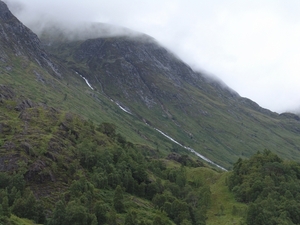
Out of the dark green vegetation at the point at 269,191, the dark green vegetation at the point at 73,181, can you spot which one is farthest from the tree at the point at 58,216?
the dark green vegetation at the point at 269,191

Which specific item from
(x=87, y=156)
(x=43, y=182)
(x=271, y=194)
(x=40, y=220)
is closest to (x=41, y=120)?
(x=87, y=156)

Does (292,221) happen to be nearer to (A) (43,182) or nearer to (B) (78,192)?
(B) (78,192)

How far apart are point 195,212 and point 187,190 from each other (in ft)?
109

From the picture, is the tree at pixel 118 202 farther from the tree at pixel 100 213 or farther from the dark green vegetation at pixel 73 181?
the tree at pixel 100 213

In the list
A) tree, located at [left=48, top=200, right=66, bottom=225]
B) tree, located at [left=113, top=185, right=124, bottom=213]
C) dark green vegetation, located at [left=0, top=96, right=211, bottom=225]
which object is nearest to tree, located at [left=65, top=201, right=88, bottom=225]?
dark green vegetation, located at [left=0, top=96, right=211, bottom=225]

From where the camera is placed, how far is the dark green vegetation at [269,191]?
13888cm

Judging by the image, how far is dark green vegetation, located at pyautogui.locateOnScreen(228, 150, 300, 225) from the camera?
139 meters

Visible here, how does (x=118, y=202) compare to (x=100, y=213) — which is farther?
(x=118, y=202)

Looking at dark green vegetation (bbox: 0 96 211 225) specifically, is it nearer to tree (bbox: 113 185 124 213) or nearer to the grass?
tree (bbox: 113 185 124 213)

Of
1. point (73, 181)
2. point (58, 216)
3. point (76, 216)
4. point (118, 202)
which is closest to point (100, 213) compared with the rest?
point (76, 216)

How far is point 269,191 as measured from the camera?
168000 mm

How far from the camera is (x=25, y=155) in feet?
429

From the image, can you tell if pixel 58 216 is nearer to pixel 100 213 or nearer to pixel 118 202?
pixel 100 213

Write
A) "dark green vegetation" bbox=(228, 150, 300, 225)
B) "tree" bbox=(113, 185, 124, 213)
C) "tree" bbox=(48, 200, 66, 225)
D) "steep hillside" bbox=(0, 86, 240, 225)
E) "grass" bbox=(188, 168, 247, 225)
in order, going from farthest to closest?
1. "grass" bbox=(188, 168, 247, 225)
2. "dark green vegetation" bbox=(228, 150, 300, 225)
3. "tree" bbox=(113, 185, 124, 213)
4. "steep hillside" bbox=(0, 86, 240, 225)
5. "tree" bbox=(48, 200, 66, 225)
